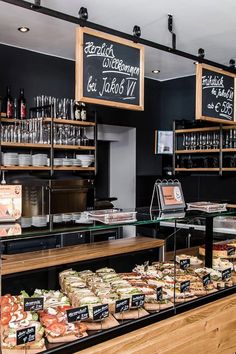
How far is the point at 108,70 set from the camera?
3.07 meters

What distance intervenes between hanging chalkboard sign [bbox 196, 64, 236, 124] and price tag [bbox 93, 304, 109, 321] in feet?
8.02

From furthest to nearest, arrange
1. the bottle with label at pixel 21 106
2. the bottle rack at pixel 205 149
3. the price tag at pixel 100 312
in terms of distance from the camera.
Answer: the bottle rack at pixel 205 149 → the bottle with label at pixel 21 106 → the price tag at pixel 100 312

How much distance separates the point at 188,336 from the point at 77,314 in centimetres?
70

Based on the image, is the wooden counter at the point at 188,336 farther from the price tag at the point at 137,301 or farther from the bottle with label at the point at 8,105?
the bottle with label at the point at 8,105

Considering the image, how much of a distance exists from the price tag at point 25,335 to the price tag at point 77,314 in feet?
0.52

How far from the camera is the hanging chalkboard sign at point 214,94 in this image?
12.4 feet

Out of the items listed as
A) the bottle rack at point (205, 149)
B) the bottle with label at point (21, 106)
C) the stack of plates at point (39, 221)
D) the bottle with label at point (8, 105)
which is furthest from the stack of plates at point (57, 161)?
the stack of plates at point (39, 221)

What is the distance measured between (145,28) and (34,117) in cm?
166

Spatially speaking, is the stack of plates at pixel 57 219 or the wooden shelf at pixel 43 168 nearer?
the stack of plates at pixel 57 219

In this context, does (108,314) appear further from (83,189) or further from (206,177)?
(206,177)

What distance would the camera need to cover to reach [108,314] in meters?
1.81

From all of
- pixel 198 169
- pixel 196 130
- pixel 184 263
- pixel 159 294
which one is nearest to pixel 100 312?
pixel 159 294

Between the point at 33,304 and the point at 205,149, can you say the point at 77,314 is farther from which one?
the point at 205,149

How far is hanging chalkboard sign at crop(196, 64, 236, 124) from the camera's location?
12.4ft
